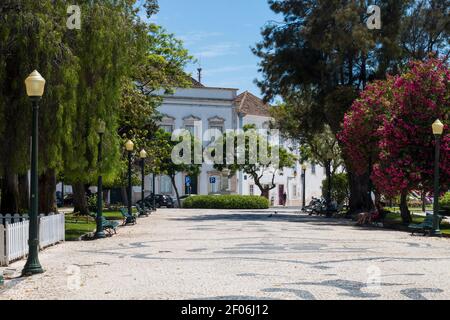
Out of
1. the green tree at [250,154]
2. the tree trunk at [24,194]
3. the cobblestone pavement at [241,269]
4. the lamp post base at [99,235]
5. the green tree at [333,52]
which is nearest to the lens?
the cobblestone pavement at [241,269]

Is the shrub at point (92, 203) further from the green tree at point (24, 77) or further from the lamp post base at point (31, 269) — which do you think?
the lamp post base at point (31, 269)

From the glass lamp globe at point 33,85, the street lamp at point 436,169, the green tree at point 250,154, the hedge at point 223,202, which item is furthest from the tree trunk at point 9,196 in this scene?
the green tree at point 250,154

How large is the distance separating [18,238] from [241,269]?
543 cm

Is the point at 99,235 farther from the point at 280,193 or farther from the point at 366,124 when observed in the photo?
the point at 280,193

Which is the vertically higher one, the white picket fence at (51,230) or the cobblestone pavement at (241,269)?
the white picket fence at (51,230)

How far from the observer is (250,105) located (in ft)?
238

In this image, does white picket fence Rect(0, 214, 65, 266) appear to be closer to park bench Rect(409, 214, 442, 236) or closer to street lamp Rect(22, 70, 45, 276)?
street lamp Rect(22, 70, 45, 276)

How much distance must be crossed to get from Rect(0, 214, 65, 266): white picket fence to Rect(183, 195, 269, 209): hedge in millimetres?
38184

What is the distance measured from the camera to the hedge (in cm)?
5725

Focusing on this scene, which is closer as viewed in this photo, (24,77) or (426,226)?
(24,77)

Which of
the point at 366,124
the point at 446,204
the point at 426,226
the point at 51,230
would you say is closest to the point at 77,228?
the point at 51,230

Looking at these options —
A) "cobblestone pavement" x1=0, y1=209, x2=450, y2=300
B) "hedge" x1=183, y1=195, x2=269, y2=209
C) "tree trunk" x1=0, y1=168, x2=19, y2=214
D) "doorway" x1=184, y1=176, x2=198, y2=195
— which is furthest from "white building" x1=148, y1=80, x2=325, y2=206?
"cobblestone pavement" x1=0, y1=209, x2=450, y2=300

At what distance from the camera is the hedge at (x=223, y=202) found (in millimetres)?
57250

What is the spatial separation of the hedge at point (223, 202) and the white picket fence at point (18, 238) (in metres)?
38.2
